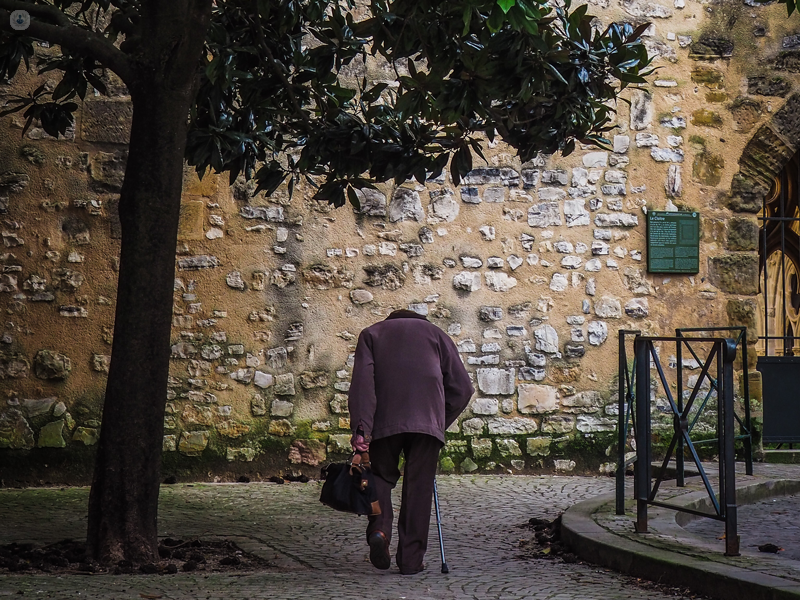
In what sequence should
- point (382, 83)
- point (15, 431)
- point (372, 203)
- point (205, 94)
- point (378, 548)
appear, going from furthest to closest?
point (372, 203)
point (15, 431)
point (382, 83)
point (205, 94)
point (378, 548)

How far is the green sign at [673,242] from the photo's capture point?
892 centimetres

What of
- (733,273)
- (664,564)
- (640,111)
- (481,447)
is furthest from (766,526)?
(640,111)

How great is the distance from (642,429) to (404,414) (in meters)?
1.38

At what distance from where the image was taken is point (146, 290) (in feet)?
17.5

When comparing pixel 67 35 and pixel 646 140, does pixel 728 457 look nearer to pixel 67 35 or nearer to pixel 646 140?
pixel 67 35

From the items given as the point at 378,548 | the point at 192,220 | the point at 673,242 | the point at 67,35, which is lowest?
the point at 378,548

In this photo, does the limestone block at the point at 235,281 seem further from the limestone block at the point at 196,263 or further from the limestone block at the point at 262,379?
the limestone block at the point at 262,379

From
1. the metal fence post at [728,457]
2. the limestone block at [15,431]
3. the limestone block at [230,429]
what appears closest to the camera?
the metal fence post at [728,457]

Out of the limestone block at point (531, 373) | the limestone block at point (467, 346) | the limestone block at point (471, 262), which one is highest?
the limestone block at point (471, 262)

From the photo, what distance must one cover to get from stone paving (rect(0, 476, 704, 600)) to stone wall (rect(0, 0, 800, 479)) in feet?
1.75

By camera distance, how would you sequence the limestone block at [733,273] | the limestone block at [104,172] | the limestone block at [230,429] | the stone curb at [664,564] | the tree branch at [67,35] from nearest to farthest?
the stone curb at [664,564]
the tree branch at [67,35]
the limestone block at [104,172]
the limestone block at [230,429]
the limestone block at [733,273]

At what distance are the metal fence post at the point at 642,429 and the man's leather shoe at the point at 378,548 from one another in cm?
139

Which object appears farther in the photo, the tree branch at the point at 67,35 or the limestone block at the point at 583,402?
the limestone block at the point at 583,402

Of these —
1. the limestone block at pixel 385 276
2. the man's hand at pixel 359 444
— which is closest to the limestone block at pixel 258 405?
the limestone block at pixel 385 276
